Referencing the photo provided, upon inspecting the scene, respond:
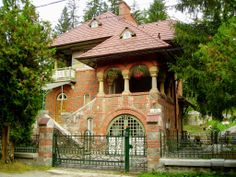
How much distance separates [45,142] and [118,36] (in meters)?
10.9

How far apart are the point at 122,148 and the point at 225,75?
6.21 metres

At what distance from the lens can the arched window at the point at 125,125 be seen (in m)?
19.8

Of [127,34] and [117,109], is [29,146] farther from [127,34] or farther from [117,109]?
[127,34]

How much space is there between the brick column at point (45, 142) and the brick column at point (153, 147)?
14.3 ft

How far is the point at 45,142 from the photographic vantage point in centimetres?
1362

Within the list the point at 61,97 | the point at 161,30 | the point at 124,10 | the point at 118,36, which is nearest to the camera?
the point at 118,36

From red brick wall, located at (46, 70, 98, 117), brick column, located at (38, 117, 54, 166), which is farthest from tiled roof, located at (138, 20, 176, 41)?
brick column, located at (38, 117, 54, 166)

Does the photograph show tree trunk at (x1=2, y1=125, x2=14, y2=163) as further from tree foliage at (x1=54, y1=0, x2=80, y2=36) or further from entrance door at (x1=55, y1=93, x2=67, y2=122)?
tree foliage at (x1=54, y1=0, x2=80, y2=36)

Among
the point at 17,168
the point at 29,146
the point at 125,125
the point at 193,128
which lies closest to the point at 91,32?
the point at 125,125

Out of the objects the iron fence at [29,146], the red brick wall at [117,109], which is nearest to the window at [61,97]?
the red brick wall at [117,109]

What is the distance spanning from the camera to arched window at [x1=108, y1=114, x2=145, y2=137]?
19766mm

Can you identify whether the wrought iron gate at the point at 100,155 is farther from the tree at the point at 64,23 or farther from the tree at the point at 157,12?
the tree at the point at 64,23

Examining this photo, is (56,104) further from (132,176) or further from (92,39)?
(132,176)

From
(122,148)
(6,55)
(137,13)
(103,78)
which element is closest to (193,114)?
(137,13)
